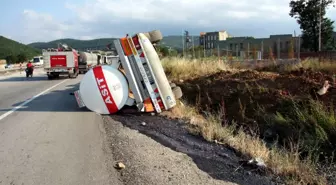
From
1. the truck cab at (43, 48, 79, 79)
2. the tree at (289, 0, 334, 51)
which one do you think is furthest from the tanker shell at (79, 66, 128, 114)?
the tree at (289, 0, 334, 51)

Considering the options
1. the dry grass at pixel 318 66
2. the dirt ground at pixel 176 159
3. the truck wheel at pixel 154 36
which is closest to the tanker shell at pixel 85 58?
the dry grass at pixel 318 66

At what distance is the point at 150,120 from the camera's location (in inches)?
397

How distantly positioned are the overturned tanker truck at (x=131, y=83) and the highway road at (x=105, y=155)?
0.69 metres

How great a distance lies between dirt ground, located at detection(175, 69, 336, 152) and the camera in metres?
10.9

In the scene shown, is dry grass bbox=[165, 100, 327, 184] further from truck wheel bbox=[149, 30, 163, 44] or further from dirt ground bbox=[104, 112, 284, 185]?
truck wheel bbox=[149, 30, 163, 44]

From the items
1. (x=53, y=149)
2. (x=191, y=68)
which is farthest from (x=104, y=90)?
(x=191, y=68)

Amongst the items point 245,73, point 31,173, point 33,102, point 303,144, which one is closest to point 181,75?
point 245,73

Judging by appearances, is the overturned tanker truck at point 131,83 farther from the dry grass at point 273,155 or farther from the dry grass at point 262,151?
the dry grass at point 273,155

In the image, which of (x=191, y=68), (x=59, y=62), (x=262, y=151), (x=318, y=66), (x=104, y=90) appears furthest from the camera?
(x=59, y=62)

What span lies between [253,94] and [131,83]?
4043 mm

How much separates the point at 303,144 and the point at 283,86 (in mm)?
4605

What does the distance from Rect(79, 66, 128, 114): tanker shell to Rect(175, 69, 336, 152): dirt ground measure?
2.85 m

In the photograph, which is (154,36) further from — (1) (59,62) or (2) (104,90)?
(1) (59,62)

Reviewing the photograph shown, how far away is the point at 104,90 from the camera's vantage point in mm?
→ 10555
